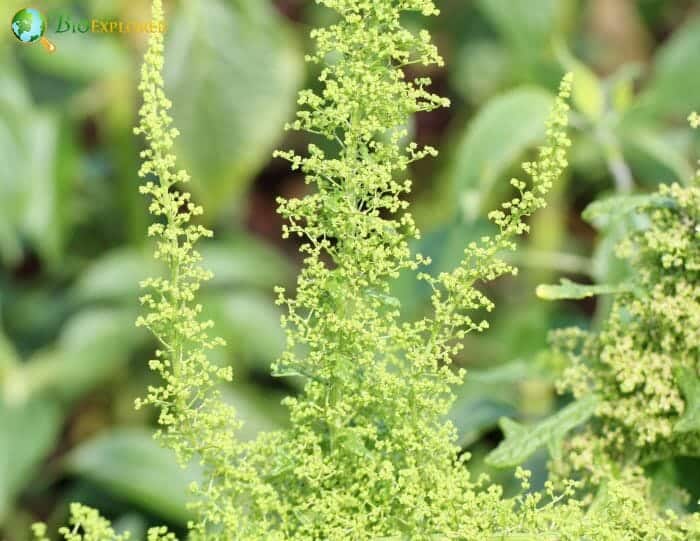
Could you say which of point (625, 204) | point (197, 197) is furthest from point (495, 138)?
point (197, 197)

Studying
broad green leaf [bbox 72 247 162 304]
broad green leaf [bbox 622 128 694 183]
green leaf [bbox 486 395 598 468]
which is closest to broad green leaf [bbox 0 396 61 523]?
broad green leaf [bbox 72 247 162 304]

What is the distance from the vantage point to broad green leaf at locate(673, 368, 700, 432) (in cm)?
59

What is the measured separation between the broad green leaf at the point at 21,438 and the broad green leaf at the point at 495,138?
0.90 meters

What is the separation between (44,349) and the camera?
2090 mm

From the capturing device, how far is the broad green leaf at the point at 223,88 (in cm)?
170

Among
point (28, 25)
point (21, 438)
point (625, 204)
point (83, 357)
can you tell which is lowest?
point (625, 204)

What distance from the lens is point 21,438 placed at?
177 centimetres

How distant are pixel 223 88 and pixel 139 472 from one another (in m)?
0.59

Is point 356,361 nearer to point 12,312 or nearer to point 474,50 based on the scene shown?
point 12,312

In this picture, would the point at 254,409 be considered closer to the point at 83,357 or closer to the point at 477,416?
the point at 83,357

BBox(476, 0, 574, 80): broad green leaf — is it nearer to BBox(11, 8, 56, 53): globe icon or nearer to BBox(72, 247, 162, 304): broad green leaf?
BBox(11, 8, 56, 53): globe icon

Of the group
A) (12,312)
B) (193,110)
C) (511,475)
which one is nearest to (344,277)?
(511,475)

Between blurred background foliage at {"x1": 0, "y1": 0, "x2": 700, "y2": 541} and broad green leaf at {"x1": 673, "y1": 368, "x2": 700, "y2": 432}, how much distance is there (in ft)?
1.59

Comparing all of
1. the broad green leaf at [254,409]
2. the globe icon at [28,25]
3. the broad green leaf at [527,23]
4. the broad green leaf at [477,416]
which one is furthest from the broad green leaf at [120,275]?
the broad green leaf at [477,416]
